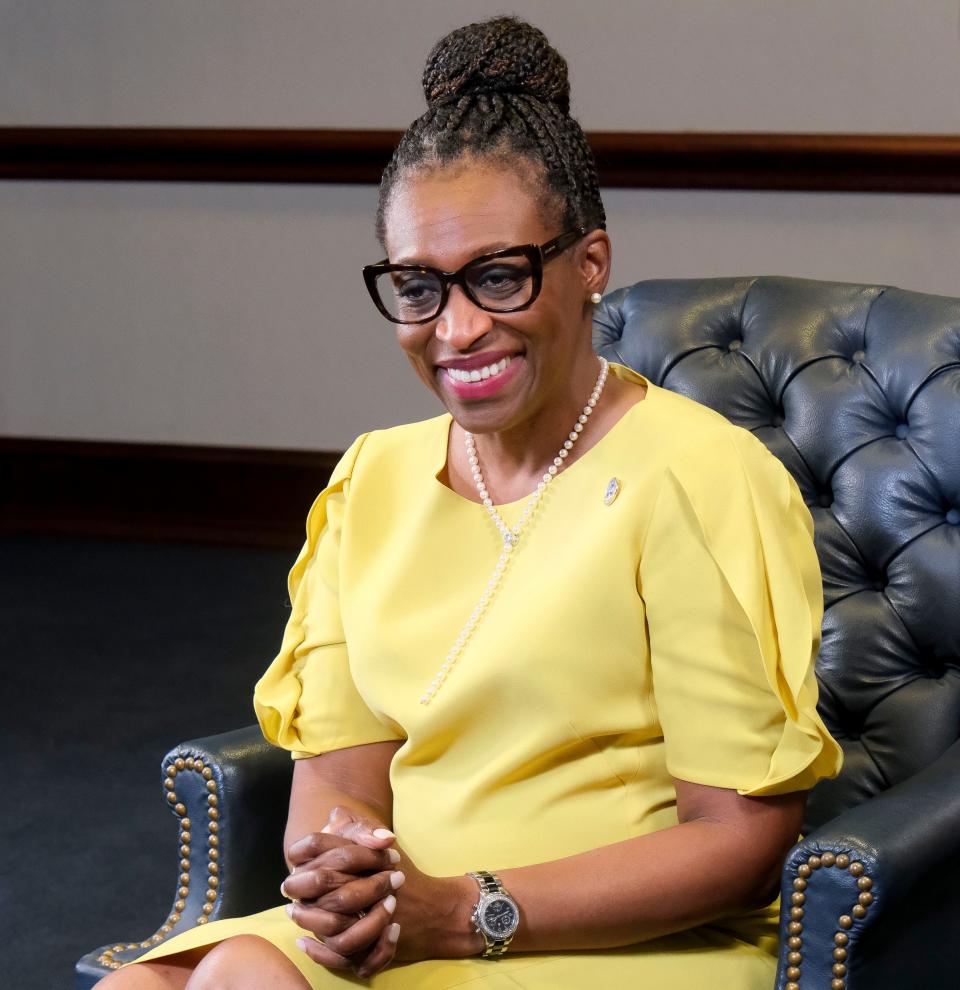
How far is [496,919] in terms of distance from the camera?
1.33 metres

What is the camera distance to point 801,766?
133 centimetres

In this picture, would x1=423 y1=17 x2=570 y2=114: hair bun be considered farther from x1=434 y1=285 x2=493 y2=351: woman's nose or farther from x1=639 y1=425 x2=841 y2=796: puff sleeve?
x1=639 y1=425 x2=841 y2=796: puff sleeve

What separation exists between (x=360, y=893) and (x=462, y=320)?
520mm

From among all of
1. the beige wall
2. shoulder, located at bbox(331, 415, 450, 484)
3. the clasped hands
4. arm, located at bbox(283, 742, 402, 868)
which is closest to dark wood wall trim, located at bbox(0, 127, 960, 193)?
the beige wall

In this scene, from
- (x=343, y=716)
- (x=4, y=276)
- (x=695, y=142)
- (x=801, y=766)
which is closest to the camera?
(x=801, y=766)

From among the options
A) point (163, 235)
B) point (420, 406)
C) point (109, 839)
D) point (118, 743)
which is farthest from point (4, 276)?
point (109, 839)

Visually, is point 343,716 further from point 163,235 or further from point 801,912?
point 163,235

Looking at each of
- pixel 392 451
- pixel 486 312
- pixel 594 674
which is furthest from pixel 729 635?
pixel 392 451

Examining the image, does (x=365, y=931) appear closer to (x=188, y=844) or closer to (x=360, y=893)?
(x=360, y=893)

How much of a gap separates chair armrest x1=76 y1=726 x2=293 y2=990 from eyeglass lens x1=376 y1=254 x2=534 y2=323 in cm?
54

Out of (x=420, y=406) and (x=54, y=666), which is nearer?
(x=54, y=666)

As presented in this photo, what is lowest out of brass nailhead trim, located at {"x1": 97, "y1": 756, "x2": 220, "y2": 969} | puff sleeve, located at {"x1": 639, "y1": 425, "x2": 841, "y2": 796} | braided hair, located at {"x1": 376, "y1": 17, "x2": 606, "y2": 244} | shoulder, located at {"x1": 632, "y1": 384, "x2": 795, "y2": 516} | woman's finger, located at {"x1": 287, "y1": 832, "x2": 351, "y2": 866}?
brass nailhead trim, located at {"x1": 97, "y1": 756, "x2": 220, "y2": 969}

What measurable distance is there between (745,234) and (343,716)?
3.22 metres

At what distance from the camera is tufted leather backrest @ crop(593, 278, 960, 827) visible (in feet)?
6.28
